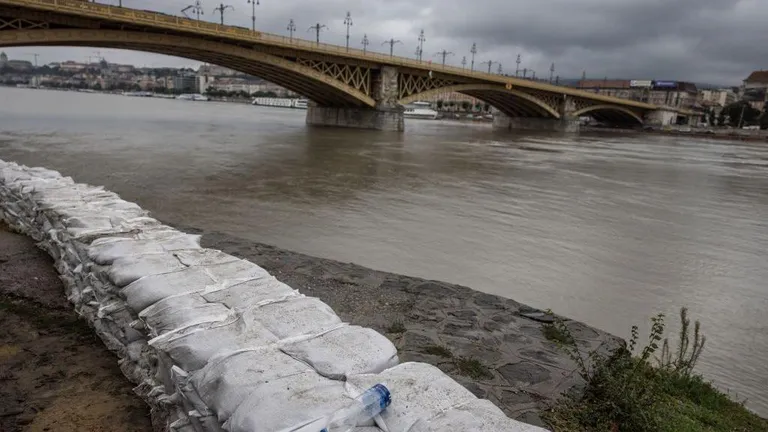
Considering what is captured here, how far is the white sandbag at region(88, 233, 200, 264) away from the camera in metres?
3.84

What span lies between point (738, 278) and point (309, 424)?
745 cm

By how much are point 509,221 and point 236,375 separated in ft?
27.5

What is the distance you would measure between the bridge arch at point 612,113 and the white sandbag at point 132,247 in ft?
201

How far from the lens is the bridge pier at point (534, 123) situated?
59.1 m

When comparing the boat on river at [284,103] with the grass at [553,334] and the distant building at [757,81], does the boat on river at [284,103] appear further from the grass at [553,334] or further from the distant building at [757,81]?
the distant building at [757,81]

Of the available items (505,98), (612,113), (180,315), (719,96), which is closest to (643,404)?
(180,315)

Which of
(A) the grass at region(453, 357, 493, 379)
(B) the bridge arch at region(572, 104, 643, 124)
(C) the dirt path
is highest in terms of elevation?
(B) the bridge arch at region(572, 104, 643, 124)

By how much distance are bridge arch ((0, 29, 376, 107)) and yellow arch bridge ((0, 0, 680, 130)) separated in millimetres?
44

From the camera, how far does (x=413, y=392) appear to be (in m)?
2.38

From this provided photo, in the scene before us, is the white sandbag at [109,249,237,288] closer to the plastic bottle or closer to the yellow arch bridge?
the plastic bottle

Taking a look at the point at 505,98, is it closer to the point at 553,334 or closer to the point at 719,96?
the point at 553,334

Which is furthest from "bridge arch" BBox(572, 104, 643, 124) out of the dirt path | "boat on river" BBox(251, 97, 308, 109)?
the dirt path

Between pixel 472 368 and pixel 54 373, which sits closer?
pixel 54 373

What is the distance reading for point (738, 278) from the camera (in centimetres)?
729
